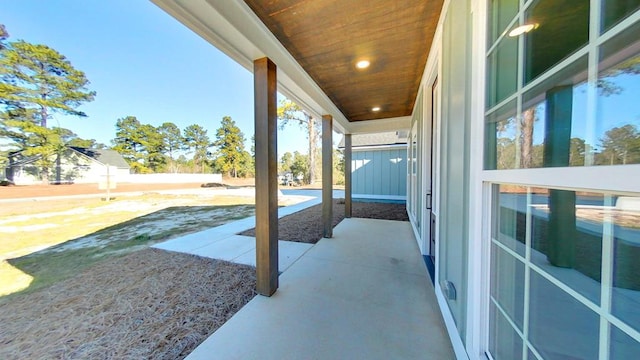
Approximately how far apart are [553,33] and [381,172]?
32.9 feet

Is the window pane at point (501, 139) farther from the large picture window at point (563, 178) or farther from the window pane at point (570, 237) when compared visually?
the window pane at point (570, 237)

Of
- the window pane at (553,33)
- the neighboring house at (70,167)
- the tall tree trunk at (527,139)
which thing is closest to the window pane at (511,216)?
the tall tree trunk at (527,139)

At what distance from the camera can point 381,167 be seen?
34.8 feet

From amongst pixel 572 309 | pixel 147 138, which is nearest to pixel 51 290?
pixel 572 309

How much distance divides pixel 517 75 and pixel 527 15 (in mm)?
239

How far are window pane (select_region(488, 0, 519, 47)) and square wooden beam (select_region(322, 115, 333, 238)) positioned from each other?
350 cm

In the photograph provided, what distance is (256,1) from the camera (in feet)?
6.22

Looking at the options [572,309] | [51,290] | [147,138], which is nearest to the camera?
[572,309]

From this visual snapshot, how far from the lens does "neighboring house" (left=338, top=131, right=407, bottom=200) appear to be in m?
10.2

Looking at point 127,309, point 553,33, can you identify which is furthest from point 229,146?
point 553,33

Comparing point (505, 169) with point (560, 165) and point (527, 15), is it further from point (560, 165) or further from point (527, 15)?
point (527, 15)

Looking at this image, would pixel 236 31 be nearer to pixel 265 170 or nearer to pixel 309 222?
pixel 265 170

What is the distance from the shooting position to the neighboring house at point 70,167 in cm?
1619

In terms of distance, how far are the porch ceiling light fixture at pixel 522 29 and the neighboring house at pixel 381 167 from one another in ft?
30.8
